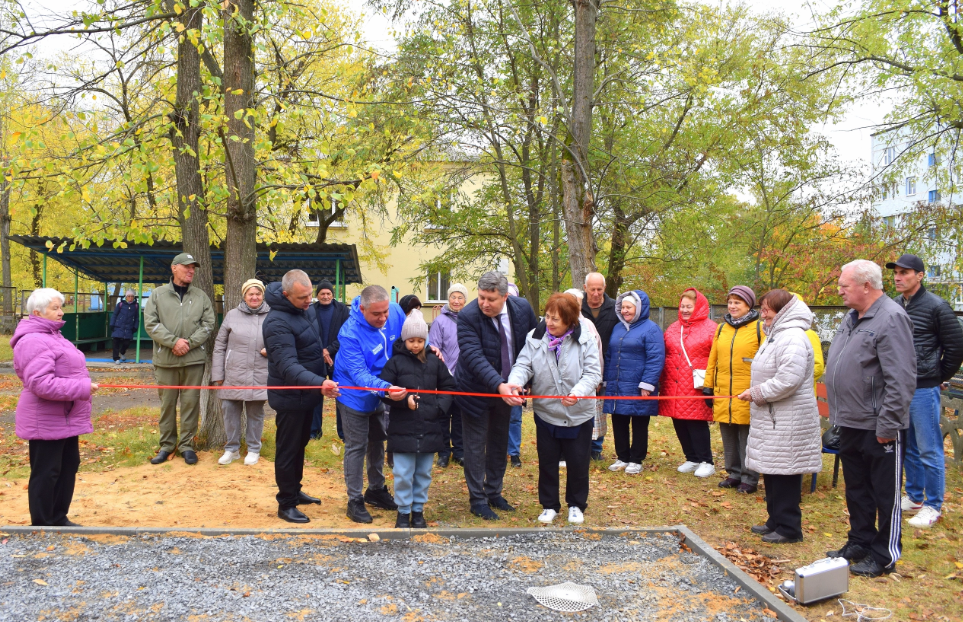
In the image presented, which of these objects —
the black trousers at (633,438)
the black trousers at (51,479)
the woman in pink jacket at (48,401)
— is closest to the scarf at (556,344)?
the black trousers at (633,438)

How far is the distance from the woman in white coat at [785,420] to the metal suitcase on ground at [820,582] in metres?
0.94

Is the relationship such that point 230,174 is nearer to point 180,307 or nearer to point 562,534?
point 180,307

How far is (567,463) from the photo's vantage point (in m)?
5.36

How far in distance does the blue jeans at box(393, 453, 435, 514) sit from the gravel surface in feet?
1.17

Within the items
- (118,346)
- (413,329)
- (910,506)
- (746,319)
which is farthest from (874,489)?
(118,346)

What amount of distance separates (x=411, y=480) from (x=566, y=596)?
5.26 ft

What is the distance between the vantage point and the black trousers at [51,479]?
15.8 ft

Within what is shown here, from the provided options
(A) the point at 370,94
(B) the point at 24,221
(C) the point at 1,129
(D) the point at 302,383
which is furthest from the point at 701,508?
(B) the point at 24,221

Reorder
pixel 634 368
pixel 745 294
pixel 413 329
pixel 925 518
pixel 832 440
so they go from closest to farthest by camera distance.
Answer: pixel 413 329, pixel 925 518, pixel 832 440, pixel 745 294, pixel 634 368

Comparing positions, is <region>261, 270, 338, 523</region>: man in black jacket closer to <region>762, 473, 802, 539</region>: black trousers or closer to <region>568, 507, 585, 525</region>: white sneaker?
<region>568, 507, 585, 525</region>: white sneaker

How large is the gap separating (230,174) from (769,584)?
662 cm

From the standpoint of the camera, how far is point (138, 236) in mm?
7449

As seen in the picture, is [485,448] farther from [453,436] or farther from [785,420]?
[785,420]

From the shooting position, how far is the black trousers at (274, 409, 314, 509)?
526 centimetres
